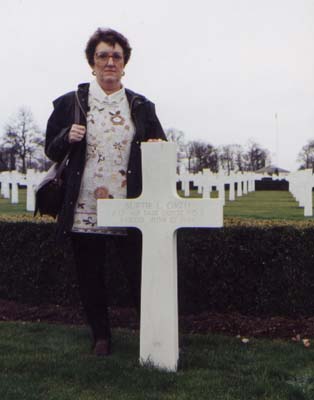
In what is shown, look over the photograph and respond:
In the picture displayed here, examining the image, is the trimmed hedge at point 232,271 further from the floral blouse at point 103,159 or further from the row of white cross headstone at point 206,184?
the row of white cross headstone at point 206,184

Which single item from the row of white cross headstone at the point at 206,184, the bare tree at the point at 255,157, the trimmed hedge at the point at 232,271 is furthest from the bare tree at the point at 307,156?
the trimmed hedge at the point at 232,271

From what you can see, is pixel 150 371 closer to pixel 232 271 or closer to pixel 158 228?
pixel 158 228

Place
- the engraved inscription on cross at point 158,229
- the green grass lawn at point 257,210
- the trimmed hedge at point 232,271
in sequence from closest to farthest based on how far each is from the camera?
the engraved inscription on cross at point 158,229
the trimmed hedge at point 232,271
the green grass lawn at point 257,210

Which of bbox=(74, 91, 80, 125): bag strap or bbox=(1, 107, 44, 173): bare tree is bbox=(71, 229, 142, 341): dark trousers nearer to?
bbox=(74, 91, 80, 125): bag strap

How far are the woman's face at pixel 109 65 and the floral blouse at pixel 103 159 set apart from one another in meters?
0.08

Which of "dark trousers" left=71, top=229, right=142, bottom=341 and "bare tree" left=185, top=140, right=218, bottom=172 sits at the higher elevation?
"bare tree" left=185, top=140, right=218, bottom=172

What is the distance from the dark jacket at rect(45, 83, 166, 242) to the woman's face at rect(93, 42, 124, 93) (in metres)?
0.12

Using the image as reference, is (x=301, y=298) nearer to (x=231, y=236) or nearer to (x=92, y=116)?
(x=231, y=236)

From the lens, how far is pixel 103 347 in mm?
4422

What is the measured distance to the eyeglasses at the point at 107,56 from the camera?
4.24 metres

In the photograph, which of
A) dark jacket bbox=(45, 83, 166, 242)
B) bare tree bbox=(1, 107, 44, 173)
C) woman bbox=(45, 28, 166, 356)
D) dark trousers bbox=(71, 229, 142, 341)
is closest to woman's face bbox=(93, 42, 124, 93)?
woman bbox=(45, 28, 166, 356)

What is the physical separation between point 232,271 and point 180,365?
153 centimetres

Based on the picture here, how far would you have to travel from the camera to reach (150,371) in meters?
4.00

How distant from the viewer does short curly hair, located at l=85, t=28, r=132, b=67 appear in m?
4.29
